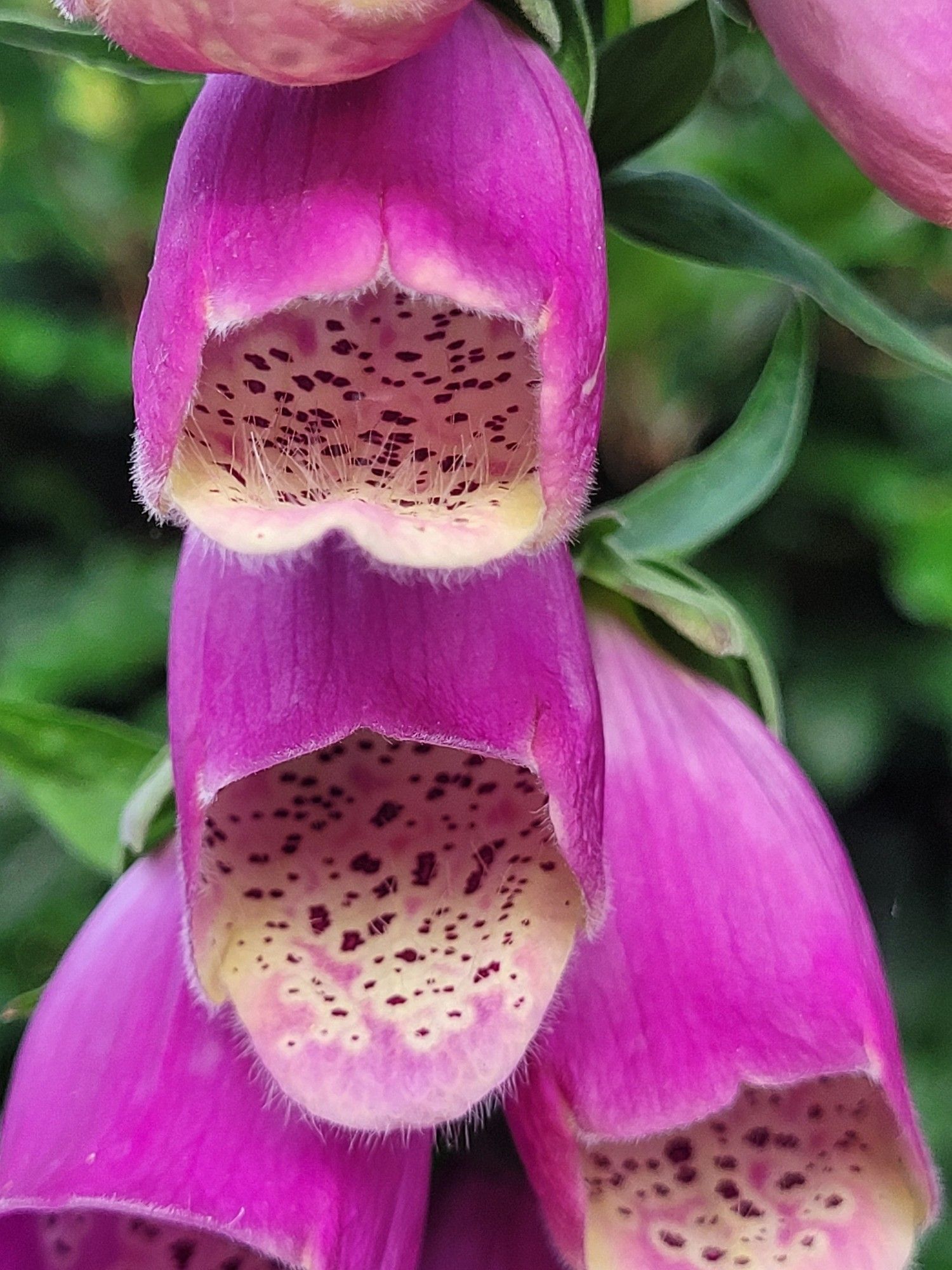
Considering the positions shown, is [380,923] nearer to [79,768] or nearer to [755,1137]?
[755,1137]

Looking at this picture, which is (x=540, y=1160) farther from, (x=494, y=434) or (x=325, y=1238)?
(x=494, y=434)

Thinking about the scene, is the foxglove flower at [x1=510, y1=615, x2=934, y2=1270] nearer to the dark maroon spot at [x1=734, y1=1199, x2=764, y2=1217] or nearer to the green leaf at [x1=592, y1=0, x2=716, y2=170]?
the dark maroon spot at [x1=734, y1=1199, x2=764, y2=1217]

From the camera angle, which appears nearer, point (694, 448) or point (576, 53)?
point (576, 53)

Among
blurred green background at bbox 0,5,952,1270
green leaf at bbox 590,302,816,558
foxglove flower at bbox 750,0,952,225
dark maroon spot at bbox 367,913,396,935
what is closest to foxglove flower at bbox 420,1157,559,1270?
dark maroon spot at bbox 367,913,396,935

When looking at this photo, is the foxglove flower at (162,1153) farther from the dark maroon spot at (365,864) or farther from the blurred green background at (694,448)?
the blurred green background at (694,448)

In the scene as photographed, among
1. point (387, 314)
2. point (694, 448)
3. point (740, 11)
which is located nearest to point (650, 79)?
point (740, 11)

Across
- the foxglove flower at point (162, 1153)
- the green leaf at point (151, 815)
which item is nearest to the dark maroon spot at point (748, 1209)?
the foxglove flower at point (162, 1153)

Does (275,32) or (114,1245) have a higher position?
(275,32)
